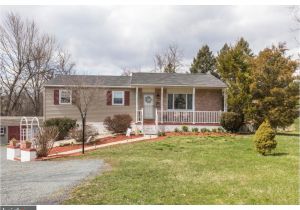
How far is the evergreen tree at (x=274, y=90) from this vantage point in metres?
20.7

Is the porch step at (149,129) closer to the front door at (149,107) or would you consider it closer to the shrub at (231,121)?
the front door at (149,107)

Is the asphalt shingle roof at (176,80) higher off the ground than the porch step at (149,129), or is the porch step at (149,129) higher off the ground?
the asphalt shingle roof at (176,80)

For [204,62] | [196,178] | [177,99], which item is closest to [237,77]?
[177,99]

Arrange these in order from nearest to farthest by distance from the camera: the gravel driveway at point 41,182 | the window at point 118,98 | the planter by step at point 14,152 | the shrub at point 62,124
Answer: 1. the gravel driveway at point 41,182
2. the planter by step at point 14,152
3. the shrub at point 62,124
4. the window at point 118,98

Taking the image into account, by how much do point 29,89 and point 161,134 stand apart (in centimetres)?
2326

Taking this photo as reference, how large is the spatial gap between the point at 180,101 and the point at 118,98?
4610mm

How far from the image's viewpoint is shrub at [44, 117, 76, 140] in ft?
70.2

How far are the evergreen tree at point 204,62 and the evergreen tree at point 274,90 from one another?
19084 mm

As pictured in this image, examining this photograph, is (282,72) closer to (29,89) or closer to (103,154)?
(103,154)

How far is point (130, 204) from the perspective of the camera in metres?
6.04

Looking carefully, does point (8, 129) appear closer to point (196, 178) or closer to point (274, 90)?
point (274, 90)

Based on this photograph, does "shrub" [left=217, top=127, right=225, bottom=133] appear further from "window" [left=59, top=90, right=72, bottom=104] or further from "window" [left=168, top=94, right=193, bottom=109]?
"window" [left=59, top=90, right=72, bottom=104]

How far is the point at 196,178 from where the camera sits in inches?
325

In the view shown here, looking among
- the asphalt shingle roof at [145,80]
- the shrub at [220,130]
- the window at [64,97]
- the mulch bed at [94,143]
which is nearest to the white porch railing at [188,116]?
the shrub at [220,130]
